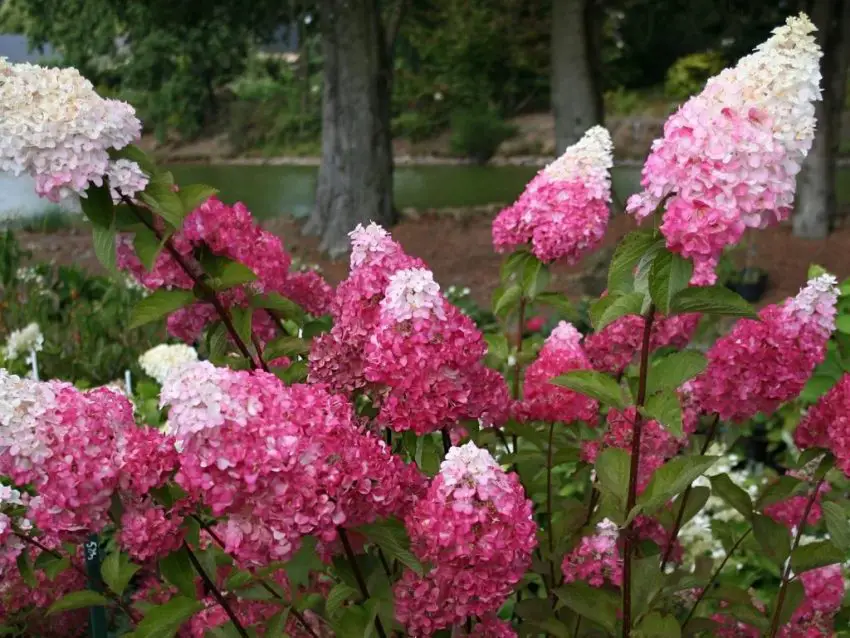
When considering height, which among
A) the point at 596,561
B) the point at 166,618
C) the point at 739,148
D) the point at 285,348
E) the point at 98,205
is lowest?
the point at 596,561

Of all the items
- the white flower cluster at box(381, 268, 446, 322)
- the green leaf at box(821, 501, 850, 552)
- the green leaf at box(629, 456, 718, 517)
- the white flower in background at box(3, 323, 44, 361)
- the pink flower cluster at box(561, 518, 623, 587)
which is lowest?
the white flower in background at box(3, 323, 44, 361)

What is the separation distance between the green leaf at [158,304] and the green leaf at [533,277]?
63 cm

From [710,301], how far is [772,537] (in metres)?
0.59

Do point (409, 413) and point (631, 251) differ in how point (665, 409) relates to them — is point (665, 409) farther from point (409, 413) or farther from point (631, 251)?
point (409, 413)

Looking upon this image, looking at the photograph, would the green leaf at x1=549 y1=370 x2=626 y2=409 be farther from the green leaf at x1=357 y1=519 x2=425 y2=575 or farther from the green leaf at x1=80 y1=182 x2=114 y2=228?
the green leaf at x1=80 y1=182 x2=114 y2=228

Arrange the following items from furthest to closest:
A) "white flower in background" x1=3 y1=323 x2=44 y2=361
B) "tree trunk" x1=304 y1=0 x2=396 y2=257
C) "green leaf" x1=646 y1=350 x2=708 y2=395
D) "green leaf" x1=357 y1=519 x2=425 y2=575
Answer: "tree trunk" x1=304 y1=0 x2=396 y2=257 → "white flower in background" x1=3 y1=323 x2=44 y2=361 → "green leaf" x1=646 y1=350 x2=708 y2=395 → "green leaf" x1=357 y1=519 x2=425 y2=575

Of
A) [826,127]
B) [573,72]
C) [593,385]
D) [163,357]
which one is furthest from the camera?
[826,127]

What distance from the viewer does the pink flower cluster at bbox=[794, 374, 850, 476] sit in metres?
1.42

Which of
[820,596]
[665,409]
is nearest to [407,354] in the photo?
[665,409]

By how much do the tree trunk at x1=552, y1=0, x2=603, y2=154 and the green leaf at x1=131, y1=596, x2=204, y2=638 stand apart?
6297 millimetres

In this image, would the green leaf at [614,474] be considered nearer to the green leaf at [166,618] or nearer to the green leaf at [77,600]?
the green leaf at [166,618]

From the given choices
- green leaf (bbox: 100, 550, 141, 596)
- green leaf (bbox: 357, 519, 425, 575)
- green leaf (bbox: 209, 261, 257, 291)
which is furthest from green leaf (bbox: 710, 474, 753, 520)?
green leaf (bbox: 100, 550, 141, 596)

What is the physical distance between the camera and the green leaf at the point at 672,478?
3.96 feet

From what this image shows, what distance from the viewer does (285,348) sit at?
158cm
